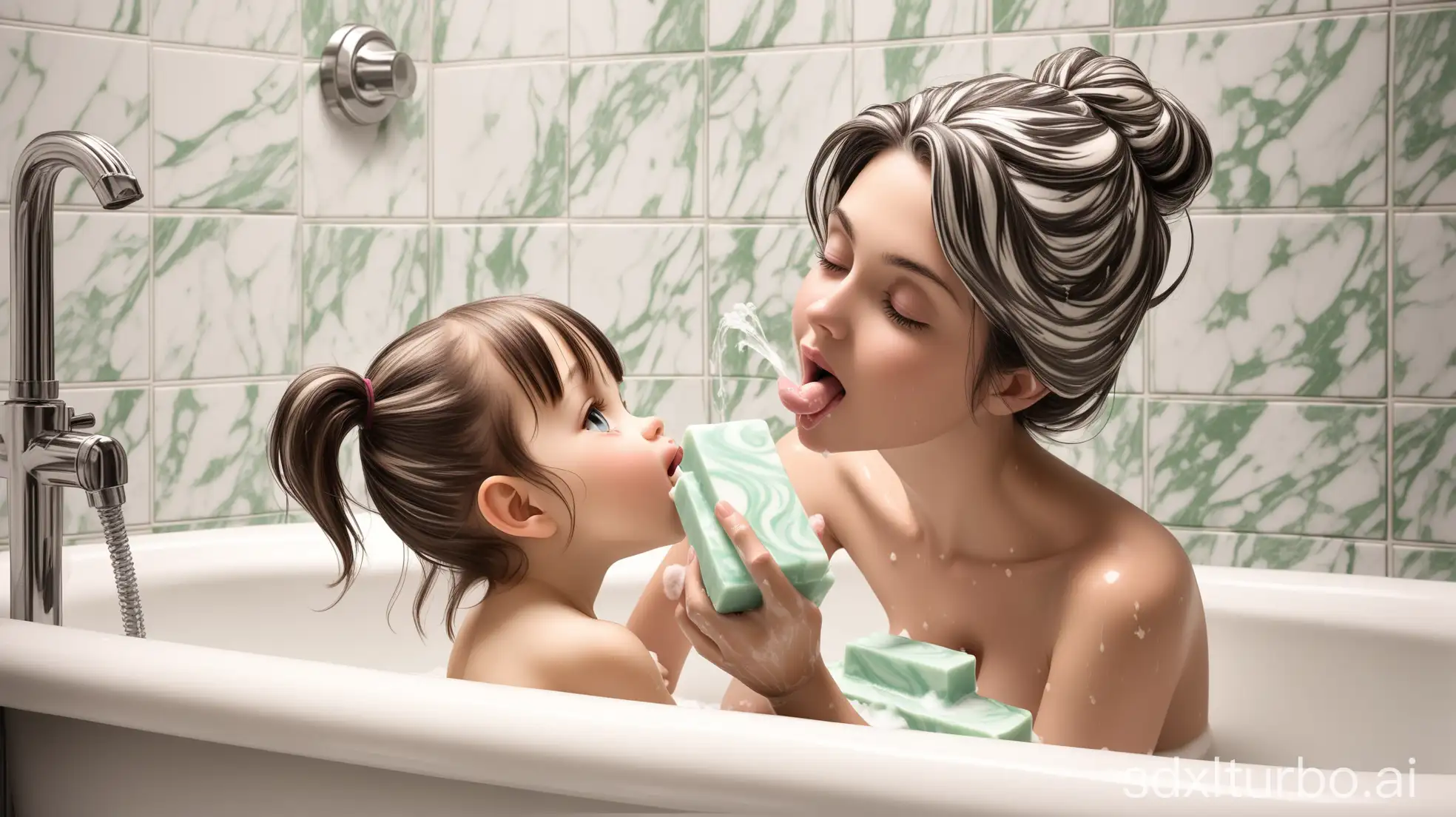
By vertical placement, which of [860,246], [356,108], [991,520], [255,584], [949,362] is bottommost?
[255,584]

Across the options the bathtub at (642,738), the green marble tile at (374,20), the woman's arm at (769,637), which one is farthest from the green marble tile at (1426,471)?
the green marble tile at (374,20)

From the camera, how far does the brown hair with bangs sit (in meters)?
1.16

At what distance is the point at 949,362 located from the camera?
1.11 metres

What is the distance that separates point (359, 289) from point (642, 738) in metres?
1.75

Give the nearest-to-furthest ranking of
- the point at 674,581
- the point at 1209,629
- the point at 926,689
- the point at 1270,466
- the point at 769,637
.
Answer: the point at 769,637 → the point at 926,689 → the point at 674,581 → the point at 1209,629 → the point at 1270,466

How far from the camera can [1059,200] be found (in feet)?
3.44

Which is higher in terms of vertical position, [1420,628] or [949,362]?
[949,362]

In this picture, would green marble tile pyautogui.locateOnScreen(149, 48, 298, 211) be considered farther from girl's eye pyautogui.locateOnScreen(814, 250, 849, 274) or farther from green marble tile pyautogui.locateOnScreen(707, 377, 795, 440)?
girl's eye pyautogui.locateOnScreen(814, 250, 849, 274)

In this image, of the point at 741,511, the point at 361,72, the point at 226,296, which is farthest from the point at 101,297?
the point at 741,511

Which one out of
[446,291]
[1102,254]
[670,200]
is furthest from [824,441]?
[446,291]

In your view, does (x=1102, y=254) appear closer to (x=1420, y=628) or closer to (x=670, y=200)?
(x=1420, y=628)

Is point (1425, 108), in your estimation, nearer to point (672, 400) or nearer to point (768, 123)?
point (768, 123)

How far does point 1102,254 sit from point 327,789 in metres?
0.79

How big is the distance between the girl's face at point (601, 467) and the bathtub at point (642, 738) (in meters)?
0.25
